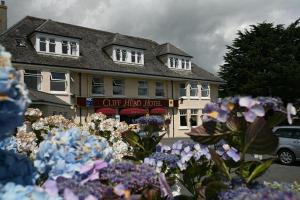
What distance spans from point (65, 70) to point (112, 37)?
9371 millimetres

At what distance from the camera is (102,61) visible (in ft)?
103

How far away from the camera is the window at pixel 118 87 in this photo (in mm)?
32250

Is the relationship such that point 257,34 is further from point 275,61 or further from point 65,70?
point 65,70

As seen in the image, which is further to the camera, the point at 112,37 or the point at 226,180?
the point at 112,37

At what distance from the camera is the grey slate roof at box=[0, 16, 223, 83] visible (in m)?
26.6

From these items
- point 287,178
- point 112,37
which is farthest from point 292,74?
point 287,178

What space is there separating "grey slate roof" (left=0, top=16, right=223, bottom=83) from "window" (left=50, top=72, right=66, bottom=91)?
751 mm

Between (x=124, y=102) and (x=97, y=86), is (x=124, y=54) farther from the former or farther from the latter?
(x=97, y=86)

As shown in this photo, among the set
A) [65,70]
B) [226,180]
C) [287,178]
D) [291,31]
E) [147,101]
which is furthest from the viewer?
[291,31]

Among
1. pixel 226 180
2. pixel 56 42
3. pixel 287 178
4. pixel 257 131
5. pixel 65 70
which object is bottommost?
pixel 287 178

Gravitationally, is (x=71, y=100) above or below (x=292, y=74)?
below

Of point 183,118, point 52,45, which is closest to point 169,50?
point 183,118

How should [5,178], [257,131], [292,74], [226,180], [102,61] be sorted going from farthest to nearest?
[292,74], [102,61], [226,180], [257,131], [5,178]

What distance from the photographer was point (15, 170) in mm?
1375
